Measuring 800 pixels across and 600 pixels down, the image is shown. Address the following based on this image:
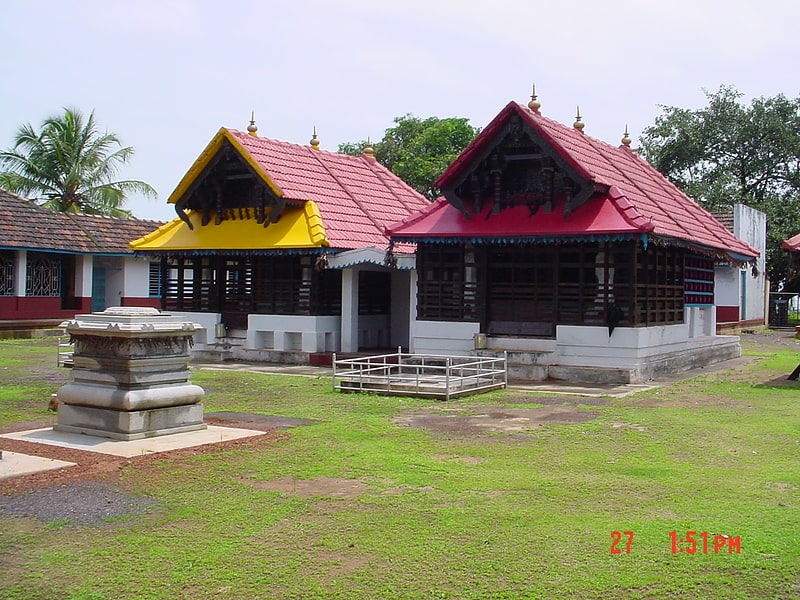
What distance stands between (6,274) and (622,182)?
68.7 feet

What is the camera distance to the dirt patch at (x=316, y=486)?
845cm

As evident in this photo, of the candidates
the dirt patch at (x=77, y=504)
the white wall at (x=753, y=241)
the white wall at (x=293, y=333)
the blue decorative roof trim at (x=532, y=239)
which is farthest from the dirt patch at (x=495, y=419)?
the white wall at (x=753, y=241)

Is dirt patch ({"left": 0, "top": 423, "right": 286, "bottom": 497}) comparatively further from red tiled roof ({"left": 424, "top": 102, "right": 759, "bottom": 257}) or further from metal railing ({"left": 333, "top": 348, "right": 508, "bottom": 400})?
red tiled roof ({"left": 424, "top": 102, "right": 759, "bottom": 257})

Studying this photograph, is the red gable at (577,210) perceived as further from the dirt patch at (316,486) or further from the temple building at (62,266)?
the temple building at (62,266)

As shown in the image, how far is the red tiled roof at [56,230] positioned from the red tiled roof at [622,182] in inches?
642

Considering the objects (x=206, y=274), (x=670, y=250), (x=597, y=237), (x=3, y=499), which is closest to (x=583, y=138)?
(x=670, y=250)

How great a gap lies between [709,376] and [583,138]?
23.1ft

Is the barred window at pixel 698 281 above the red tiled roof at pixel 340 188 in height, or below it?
below

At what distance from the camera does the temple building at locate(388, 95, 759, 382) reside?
18578mm

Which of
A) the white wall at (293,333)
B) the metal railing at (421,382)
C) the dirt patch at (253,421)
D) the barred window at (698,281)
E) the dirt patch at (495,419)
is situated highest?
the barred window at (698,281)

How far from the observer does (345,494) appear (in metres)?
8.41

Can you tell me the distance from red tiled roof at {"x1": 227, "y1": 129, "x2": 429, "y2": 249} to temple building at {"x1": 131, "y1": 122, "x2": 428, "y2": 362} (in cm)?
5

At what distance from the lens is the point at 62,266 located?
33.6 metres
